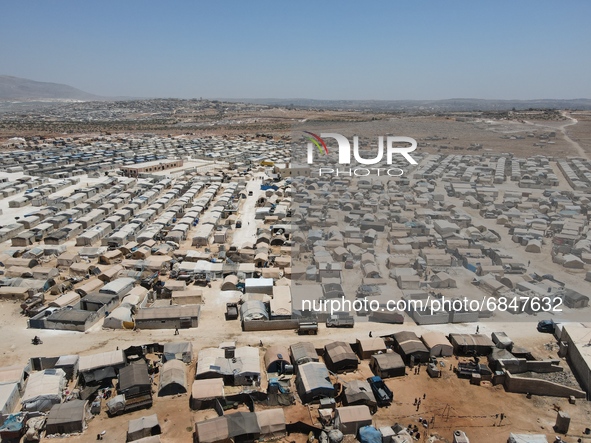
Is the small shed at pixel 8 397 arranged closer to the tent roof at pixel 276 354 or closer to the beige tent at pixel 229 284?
the tent roof at pixel 276 354

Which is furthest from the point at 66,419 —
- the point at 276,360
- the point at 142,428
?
the point at 276,360

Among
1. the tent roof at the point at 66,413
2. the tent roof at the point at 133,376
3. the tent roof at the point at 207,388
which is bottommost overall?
the tent roof at the point at 207,388

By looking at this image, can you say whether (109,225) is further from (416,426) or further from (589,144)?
(589,144)

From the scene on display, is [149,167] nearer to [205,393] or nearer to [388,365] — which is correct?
[205,393]

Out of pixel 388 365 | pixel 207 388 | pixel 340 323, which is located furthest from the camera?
pixel 340 323

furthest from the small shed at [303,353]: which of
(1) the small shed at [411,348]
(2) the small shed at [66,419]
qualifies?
Answer: (2) the small shed at [66,419]

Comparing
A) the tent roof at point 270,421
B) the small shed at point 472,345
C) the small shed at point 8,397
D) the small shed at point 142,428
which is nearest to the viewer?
the small shed at point 142,428

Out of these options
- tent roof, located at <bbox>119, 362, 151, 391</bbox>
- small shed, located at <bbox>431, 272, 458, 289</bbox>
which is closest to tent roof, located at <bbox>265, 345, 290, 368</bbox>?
tent roof, located at <bbox>119, 362, 151, 391</bbox>

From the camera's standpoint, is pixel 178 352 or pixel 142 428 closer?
pixel 142 428
